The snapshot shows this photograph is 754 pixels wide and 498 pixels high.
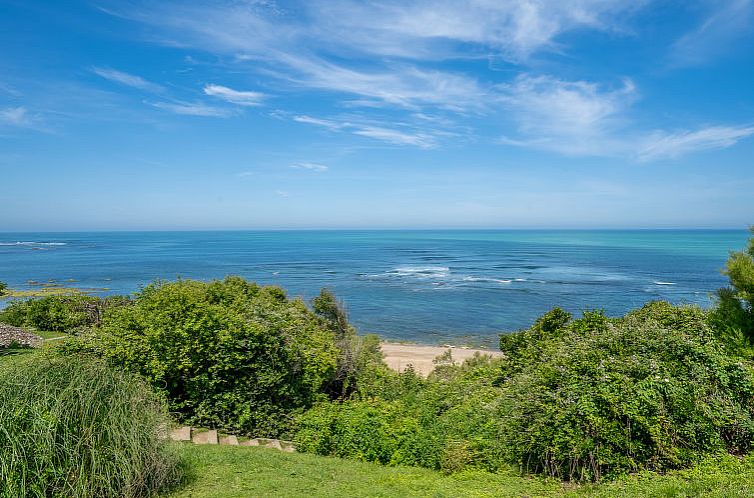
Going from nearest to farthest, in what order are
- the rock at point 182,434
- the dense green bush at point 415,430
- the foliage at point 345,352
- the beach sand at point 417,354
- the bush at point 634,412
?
the bush at point 634,412, the dense green bush at point 415,430, the rock at point 182,434, the foliage at point 345,352, the beach sand at point 417,354

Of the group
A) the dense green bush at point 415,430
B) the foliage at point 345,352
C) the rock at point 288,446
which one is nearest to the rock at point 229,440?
the rock at point 288,446

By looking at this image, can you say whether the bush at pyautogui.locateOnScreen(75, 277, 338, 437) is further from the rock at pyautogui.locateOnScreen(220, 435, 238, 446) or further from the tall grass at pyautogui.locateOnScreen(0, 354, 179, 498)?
A: the tall grass at pyautogui.locateOnScreen(0, 354, 179, 498)

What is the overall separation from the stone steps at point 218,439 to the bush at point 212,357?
2.03 feet

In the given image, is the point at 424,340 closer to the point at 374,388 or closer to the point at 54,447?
the point at 374,388

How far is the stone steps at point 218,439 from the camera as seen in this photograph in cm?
932

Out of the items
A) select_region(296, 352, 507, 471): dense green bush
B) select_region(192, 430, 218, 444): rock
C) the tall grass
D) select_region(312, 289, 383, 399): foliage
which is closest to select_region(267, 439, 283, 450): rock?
select_region(296, 352, 507, 471): dense green bush

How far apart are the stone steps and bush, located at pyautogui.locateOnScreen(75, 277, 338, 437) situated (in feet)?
2.03

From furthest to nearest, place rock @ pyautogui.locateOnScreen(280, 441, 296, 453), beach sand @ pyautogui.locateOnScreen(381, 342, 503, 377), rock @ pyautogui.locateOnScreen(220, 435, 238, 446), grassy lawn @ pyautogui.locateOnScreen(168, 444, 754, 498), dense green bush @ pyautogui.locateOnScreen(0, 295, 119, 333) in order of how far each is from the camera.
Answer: beach sand @ pyautogui.locateOnScreen(381, 342, 503, 377) → dense green bush @ pyautogui.locateOnScreen(0, 295, 119, 333) → rock @ pyautogui.locateOnScreen(280, 441, 296, 453) → rock @ pyautogui.locateOnScreen(220, 435, 238, 446) → grassy lawn @ pyautogui.locateOnScreen(168, 444, 754, 498)

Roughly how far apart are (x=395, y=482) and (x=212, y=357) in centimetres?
553

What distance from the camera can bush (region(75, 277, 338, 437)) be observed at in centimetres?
1055

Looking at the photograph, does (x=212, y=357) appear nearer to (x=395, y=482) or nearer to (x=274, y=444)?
(x=274, y=444)

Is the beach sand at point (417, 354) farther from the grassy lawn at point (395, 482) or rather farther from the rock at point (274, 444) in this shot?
the grassy lawn at point (395, 482)

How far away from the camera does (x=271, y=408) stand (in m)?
11.3

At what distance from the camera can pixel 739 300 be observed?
399 inches
